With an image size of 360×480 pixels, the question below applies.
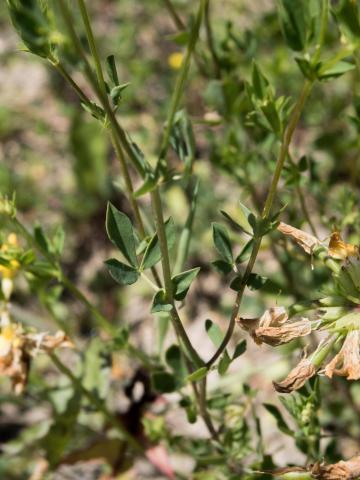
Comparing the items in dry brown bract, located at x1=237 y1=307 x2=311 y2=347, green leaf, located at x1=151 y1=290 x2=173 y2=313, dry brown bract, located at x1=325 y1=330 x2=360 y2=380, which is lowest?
dry brown bract, located at x1=325 y1=330 x2=360 y2=380

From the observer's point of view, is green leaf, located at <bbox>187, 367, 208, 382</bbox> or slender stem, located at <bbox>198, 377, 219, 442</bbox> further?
slender stem, located at <bbox>198, 377, 219, 442</bbox>

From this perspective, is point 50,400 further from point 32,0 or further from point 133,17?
point 133,17

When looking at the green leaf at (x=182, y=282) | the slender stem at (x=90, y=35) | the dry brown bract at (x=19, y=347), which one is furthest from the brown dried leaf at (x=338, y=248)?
the dry brown bract at (x=19, y=347)

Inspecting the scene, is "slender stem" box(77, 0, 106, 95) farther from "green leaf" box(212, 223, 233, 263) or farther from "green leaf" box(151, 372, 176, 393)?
"green leaf" box(151, 372, 176, 393)

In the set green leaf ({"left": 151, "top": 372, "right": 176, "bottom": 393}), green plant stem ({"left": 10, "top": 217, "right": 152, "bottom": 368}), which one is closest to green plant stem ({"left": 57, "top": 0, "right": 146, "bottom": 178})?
green plant stem ({"left": 10, "top": 217, "right": 152, "bottom": 368})

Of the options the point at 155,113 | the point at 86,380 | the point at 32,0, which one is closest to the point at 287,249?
the point at 86,380
